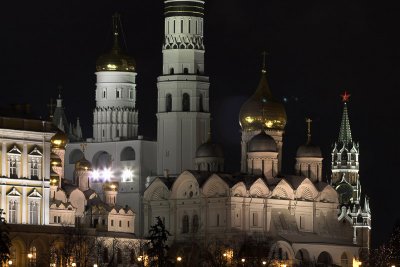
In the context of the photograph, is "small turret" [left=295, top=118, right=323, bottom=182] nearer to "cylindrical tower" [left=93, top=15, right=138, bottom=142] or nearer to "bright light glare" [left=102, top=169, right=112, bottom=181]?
"cylindrical tower" [left=93, top=15, right=138, bottom=142]

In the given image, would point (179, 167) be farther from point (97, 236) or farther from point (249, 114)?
point (97, 236)

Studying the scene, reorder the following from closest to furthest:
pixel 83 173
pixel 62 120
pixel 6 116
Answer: pixel 6 116 < pixel 83 173 < pixel 62 120

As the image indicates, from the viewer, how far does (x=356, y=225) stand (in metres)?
140

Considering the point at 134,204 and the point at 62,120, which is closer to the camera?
the point at 134,204

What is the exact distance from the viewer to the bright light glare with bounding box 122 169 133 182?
130m

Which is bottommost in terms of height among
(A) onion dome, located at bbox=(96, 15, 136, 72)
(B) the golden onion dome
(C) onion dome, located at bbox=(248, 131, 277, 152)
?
(C) onion dome, located at bbox=(248, 131, 277, 152)

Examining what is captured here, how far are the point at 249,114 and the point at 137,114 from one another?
956cm

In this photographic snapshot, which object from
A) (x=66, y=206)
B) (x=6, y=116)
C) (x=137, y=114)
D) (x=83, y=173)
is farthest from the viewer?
(x=137, y=114)

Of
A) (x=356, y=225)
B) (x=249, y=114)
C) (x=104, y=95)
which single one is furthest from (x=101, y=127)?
(x=356, y=225)

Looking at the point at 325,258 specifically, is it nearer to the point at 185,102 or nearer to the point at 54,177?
the point at 185,102

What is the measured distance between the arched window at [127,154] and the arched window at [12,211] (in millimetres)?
24870

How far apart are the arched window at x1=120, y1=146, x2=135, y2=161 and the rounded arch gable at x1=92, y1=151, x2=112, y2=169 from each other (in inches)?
50.1

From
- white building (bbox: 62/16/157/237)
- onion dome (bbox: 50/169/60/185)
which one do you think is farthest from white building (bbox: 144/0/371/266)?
onion dome (bbox: 50/169/60/185)

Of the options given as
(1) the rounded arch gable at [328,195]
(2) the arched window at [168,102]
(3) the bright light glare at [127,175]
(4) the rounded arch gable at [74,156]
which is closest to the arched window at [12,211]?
(2) the arched window at [168,102]
